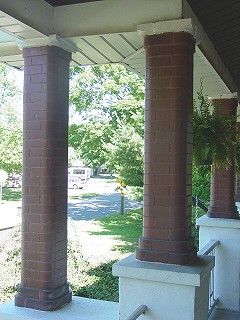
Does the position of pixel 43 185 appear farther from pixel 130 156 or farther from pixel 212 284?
pixel 130 156

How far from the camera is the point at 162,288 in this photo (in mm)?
2996

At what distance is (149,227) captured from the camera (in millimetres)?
3154

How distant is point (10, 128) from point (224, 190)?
641 inches

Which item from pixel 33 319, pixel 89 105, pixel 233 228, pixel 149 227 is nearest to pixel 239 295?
pixel 233 228

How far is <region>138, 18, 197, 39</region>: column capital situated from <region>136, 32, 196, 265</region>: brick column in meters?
0.04

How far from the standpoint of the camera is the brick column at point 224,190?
19.0 feet

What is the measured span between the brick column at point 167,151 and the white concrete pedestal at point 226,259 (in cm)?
224

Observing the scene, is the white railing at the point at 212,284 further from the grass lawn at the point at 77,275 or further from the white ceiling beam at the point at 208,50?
the grass lawn at the point at 77,275

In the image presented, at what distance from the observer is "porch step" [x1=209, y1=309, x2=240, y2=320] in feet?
15.8

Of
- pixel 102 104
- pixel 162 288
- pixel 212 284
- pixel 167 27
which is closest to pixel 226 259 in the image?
pixel 212 284

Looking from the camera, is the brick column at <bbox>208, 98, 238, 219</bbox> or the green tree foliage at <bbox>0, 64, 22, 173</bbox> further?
the green tree foliage at <bbox>0, 64, 22, 173</bbox>

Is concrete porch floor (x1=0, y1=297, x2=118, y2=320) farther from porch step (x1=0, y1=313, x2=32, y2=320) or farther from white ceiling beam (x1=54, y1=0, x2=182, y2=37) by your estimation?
white ceiling beam (x1=54, y1=0, x2=182, y2=37)

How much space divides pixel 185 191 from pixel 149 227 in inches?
15.4

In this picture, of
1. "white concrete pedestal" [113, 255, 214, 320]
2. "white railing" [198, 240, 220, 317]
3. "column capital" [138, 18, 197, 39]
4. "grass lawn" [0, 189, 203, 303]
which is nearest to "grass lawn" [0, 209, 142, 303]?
"grass lawn" [0, 189, 203, 303]
